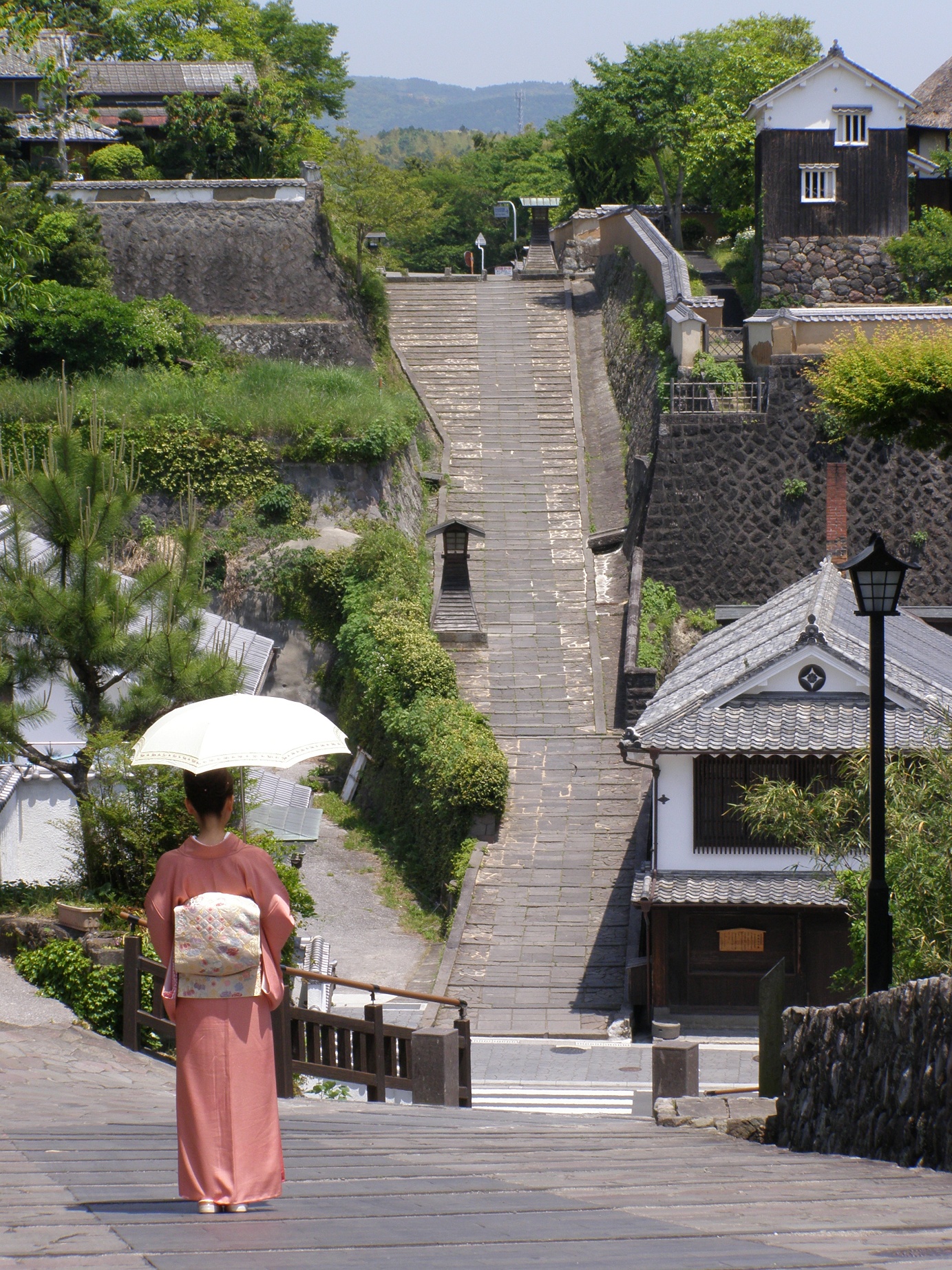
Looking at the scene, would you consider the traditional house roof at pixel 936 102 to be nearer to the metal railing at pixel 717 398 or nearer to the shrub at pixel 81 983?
the metal railing at pixel 717 398

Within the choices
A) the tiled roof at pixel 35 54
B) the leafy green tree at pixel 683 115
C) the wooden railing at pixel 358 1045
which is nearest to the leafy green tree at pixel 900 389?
the wooden railing at pixel 358 1045

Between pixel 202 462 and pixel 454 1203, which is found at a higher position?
pixel 202 462

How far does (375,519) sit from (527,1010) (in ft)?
42.9

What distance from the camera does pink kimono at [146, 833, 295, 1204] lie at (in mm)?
6215

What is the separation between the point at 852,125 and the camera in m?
34.8

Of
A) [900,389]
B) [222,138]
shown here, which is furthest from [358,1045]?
[222,138]

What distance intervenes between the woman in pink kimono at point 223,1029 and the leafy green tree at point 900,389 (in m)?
8.42

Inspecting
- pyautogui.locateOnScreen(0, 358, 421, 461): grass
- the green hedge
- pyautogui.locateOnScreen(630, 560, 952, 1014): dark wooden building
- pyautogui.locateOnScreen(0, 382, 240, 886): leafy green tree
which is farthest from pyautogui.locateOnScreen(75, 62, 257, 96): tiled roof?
pyautogui.locateOnScreen(0, 382, 240, 886): leafy green tree

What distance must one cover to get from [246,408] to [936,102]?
2478 cm

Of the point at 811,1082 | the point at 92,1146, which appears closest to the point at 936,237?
the point at 811,1082

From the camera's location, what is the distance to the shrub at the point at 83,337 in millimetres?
32094

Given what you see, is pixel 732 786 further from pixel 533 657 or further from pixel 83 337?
pixel 83 337

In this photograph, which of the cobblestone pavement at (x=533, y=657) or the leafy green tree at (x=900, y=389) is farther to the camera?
the cobblestone pavement at (x=533, y=657)

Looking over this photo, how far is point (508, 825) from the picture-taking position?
24812 millimetres
